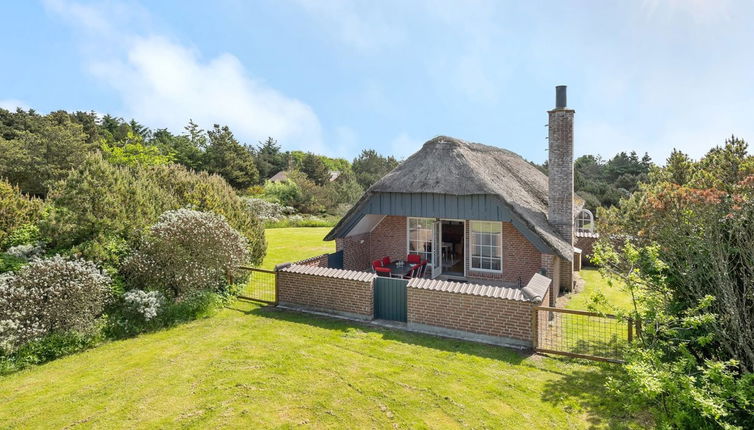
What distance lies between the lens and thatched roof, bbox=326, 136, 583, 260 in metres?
13.6

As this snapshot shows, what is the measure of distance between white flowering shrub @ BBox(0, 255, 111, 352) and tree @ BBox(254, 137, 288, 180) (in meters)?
62.9

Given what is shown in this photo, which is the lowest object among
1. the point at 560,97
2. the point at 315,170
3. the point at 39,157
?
the point at 560,97

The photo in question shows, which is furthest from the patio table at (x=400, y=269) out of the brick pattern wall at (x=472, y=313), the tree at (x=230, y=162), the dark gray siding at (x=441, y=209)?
the tree at (x=230, y=162)

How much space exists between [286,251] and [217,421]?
1688 cm

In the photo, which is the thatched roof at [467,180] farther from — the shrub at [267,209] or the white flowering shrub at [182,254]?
the shrub at [267,209]

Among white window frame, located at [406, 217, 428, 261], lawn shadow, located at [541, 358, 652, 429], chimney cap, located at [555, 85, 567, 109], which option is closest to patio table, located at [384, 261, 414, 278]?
white window frame, located at [406, 217, 428, 261]

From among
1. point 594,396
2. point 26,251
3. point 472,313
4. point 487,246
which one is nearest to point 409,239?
point 487,246

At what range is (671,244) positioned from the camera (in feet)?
25.1

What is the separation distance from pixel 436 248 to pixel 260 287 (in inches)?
276

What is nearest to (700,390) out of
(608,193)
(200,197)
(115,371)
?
(115,371)

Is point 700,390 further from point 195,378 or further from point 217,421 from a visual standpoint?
point 195,378

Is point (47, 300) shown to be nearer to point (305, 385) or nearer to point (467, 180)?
point (305, 385)

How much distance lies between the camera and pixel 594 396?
785 centimetres

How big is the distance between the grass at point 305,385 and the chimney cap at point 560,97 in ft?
28.1
